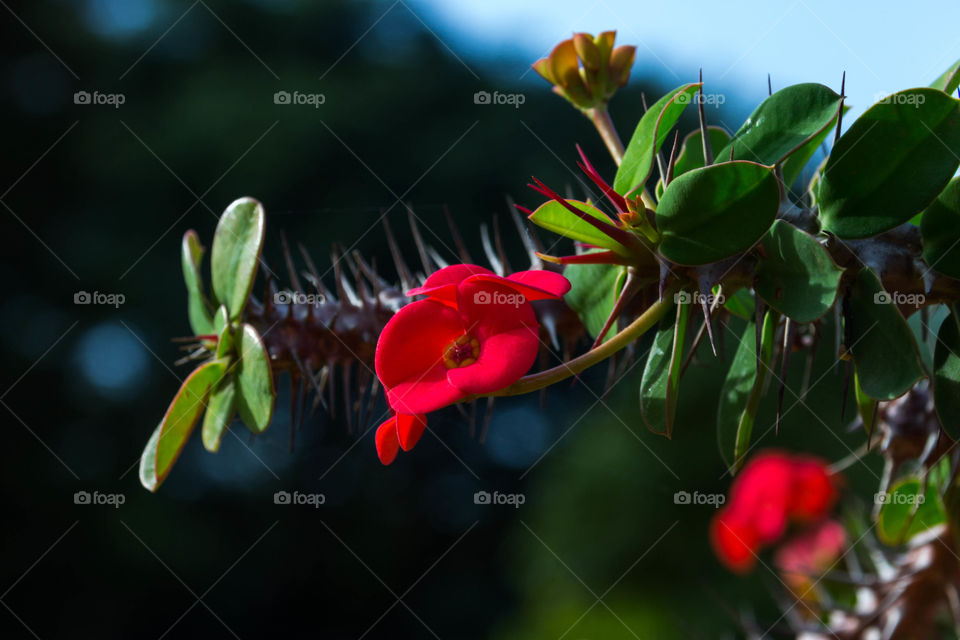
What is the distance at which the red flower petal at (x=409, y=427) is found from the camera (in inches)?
12.0

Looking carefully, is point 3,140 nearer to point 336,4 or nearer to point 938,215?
point 336,4

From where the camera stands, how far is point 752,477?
1652mm

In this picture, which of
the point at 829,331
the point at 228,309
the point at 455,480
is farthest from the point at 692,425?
the point at 228,309

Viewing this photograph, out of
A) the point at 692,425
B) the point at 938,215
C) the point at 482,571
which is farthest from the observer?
the point at 482,571

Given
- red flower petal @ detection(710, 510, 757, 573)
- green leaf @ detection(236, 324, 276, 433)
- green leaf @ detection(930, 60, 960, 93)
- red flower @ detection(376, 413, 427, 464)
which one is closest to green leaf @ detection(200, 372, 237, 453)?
green leaf @ detection(236, 324, 276, 433)

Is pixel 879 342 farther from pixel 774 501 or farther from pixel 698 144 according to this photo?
pixel 774 501

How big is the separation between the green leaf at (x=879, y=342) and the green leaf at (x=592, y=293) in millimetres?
136

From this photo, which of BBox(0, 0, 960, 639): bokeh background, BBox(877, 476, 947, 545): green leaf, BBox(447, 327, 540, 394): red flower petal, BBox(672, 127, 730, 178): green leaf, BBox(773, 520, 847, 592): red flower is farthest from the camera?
BBox(0, 0, 960, 639): bokeh background

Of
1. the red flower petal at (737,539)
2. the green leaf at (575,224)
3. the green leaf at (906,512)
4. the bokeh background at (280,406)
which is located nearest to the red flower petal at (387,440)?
the green leaf at (575,224)

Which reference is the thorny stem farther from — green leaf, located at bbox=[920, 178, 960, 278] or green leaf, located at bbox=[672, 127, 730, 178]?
green leaf, located at bbox=[920, 178, 960, 278]

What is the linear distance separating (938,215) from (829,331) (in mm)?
2679

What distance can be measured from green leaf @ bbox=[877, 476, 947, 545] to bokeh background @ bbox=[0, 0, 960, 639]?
2364mm

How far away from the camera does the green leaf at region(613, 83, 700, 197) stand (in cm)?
34

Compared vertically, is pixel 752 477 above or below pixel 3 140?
below
